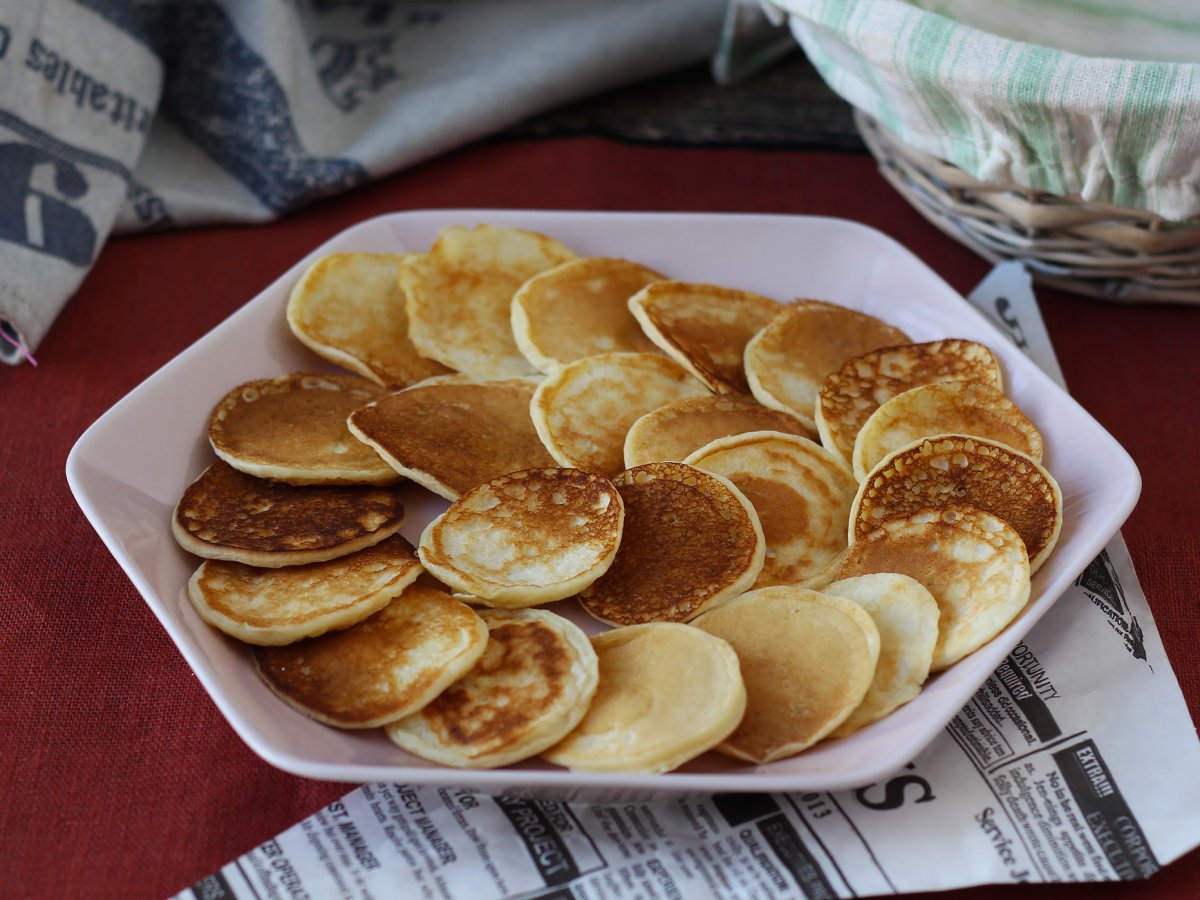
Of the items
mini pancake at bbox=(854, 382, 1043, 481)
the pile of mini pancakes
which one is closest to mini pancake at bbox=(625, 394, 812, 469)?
the pile of mini pancakes

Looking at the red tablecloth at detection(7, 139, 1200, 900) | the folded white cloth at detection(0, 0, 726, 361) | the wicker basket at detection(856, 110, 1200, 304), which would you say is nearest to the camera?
the red tablecloth at detection(7, 139, 1200, 900)

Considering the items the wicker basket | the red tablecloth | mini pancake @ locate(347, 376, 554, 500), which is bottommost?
the red tablecloth

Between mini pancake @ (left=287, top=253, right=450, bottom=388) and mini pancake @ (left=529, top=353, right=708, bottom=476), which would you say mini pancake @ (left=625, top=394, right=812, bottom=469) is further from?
mini pancake @ (left=287, top=253, right=450, bottom=388)

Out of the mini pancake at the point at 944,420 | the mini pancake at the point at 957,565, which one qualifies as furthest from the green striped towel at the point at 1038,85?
the mini pancake at the point at 957,565

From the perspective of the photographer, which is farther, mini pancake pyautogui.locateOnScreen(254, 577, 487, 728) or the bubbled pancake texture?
the bubbled pancake texture

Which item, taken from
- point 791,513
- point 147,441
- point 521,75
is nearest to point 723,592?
point 791,513

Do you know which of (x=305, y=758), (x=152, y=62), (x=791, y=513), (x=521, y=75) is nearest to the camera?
(x=305, y=758)

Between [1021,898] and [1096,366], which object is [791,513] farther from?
[1096,366]

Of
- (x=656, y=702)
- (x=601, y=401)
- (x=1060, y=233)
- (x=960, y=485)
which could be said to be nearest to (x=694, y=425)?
(x=601, y=401)
